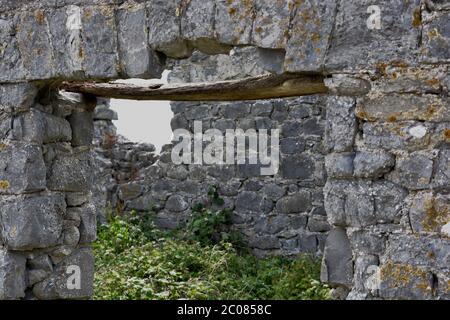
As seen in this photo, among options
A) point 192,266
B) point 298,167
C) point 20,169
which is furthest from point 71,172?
point 298,167

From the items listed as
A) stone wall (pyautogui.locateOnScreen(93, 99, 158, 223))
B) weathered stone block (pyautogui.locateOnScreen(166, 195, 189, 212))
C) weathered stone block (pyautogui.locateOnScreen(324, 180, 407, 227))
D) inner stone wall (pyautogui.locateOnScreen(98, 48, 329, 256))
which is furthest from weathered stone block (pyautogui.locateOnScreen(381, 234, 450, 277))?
stone wall (pyautogui.locateOnScreen(93, 99, 158, 223))

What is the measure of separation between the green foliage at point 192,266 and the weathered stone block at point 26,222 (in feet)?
6.77

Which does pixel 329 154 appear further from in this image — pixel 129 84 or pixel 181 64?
pixel 181 64

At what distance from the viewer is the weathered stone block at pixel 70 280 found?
4.66 meters

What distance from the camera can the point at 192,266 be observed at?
7910 millimetres

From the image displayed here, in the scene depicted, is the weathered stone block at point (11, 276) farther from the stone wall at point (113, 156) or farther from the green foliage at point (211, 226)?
the stone wall at point (113, 156)

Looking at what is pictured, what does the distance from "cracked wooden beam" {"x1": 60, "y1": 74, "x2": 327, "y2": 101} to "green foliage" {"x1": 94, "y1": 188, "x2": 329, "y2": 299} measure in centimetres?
212

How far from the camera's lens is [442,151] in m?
3.51

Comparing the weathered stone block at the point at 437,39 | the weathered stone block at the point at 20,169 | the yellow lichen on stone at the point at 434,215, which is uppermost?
the weathered stone block at the point at 437,39

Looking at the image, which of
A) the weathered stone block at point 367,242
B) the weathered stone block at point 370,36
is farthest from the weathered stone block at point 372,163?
the weathered stone block at point 370,36

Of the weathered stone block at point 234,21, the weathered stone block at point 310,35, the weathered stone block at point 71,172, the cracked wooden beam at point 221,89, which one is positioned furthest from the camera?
the weathered stone block at point 71,172

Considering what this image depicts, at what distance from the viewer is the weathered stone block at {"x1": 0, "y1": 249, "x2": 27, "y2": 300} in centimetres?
445

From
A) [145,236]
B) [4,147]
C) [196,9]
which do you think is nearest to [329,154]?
[196,9]

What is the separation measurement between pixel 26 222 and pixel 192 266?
361cm
